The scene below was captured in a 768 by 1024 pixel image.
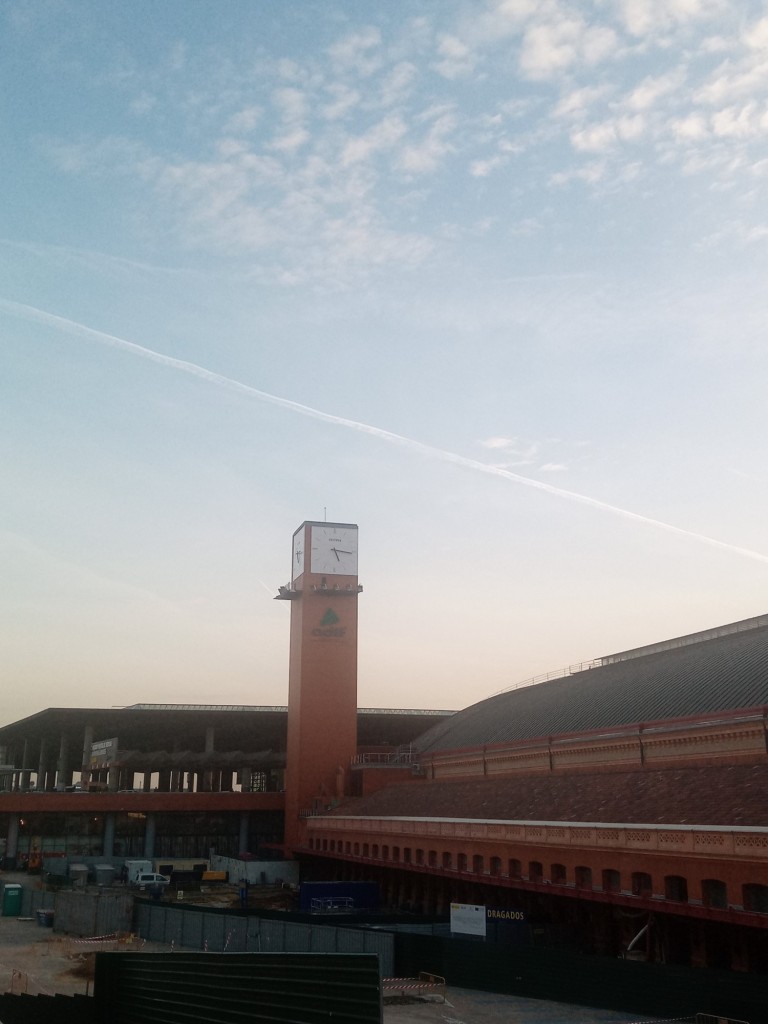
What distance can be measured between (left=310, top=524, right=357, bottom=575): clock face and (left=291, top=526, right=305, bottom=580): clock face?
1.49 metres

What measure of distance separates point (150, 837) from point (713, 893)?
212 feet

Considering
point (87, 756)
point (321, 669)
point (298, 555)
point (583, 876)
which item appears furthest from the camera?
point (87, 756)

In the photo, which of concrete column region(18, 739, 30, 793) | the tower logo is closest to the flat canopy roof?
concrete column region(18, 739, 30, 793)

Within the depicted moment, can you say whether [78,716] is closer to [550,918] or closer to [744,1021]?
[550,918]

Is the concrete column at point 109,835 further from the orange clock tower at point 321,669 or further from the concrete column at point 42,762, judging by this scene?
the concrete column at point 42,762

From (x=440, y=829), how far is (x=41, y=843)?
49365 mm

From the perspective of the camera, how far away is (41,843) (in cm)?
8388

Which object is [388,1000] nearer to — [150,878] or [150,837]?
[150,878]

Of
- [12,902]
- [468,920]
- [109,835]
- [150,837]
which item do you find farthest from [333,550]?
[468,920]

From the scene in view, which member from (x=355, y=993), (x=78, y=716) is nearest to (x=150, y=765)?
(x=78, y=716)

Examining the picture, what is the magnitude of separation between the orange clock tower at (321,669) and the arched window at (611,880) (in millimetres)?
45196

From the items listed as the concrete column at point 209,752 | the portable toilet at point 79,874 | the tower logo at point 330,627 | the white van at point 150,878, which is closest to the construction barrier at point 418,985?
the white van at point 150,878

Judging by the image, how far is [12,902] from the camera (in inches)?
2233

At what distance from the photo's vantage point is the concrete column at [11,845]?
8094 cm
